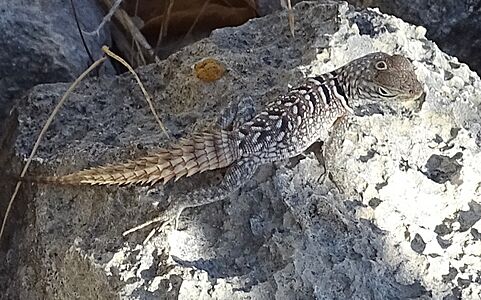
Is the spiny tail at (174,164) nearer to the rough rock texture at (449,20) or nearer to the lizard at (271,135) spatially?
the lizard at (271,135)

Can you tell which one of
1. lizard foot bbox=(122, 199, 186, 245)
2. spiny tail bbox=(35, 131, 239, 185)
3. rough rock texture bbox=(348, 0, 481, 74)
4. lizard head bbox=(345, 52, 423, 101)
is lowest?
rough rock texture bbox=(348, 0, 481, 74)

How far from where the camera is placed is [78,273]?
1994mm

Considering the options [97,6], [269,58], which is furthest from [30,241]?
[97,6]

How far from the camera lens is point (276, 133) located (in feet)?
6.74

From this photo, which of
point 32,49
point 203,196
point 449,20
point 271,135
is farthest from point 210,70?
point 449,20

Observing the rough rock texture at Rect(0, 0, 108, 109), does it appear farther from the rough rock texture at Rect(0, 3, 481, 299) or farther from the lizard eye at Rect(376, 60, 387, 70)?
the lizard eye at Rect(376, 60, 387, 70)

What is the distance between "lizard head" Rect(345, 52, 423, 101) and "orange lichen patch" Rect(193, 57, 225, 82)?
39cm

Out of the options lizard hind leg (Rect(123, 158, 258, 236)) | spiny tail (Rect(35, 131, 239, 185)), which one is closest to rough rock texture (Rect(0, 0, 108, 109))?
spiny tail (Rect(35, 131, 239, 185))

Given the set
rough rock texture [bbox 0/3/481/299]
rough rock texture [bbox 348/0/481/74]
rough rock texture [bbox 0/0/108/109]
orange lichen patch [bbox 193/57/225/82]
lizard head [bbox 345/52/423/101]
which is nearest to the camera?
rough rock texture [bbox 0/3/481/299]

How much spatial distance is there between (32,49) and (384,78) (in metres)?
1.25

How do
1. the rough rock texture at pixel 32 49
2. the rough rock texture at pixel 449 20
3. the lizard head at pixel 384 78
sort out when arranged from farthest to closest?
the rough rock texture at pixel 449 20, the rough rock texture at pixel 32 49, the lizard head at pixel 384 78

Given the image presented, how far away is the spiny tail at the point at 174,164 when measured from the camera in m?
1.96

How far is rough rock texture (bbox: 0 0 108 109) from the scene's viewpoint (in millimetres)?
2730

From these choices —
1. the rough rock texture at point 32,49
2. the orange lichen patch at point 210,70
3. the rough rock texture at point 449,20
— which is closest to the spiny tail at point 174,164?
the orange lichen patch at point 210,70
